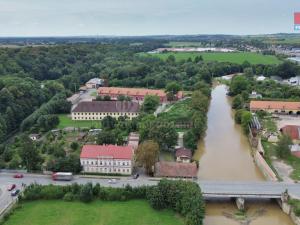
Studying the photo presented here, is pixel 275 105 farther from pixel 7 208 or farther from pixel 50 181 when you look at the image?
pixel 7 208

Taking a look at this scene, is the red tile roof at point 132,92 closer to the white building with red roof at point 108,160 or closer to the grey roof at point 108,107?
the grey roof at point 108,107

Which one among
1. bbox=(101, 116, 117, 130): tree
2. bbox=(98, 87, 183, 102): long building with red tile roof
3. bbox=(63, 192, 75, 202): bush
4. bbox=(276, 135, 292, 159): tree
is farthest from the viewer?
bbox=(98, 87, 183, 102): long building with red tile roof

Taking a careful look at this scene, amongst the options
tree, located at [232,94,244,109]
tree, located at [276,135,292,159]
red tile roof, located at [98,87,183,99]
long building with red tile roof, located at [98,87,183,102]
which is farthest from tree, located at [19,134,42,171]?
tree, located at [232,94,244,109]

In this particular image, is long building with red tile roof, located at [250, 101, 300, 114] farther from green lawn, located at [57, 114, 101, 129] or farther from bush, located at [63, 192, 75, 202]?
bush, located at [63, 192, 75, 202]

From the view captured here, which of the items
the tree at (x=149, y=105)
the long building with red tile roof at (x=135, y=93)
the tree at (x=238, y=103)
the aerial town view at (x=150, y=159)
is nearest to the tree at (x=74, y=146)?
the aerial town view at (x=150, y=159)

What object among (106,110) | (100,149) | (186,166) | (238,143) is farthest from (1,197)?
(238,143)

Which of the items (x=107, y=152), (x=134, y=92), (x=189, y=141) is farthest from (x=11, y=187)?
(x=134, y=92)
